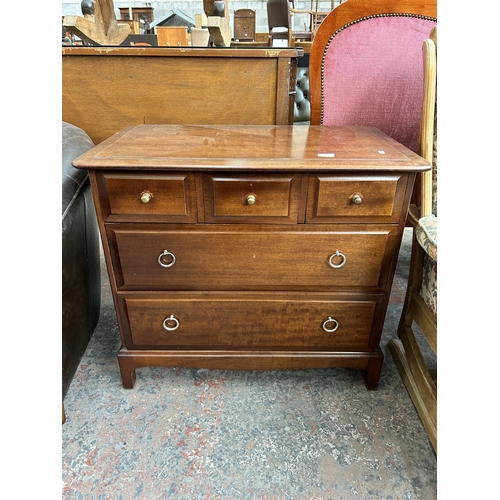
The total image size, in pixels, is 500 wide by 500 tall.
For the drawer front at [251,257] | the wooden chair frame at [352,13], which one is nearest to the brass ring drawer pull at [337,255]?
the drawer front at [251,257]

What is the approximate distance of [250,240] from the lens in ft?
3.96

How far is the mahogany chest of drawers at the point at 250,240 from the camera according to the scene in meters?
1.11

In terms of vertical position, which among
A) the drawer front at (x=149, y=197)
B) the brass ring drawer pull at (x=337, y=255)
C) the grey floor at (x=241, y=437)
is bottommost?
the grey floor at (x=241, y=437)

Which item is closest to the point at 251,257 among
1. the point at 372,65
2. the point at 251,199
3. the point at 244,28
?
the point at 251,199

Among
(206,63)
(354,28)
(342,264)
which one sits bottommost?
(342,264)

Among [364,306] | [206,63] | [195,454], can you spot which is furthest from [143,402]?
[206,63]

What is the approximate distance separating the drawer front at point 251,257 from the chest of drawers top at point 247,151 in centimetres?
20

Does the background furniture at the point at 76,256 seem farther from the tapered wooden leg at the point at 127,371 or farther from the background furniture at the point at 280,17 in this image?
the background furniture at the point at 280,17

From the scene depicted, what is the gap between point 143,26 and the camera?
600 centimetres

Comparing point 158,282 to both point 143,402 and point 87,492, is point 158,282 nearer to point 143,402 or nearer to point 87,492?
point 143,402

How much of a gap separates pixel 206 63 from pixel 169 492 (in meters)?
1.68

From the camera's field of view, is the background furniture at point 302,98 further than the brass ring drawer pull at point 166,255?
Yes

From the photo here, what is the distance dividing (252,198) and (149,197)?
0.99 ft

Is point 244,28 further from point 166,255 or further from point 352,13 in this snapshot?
point 166,255
